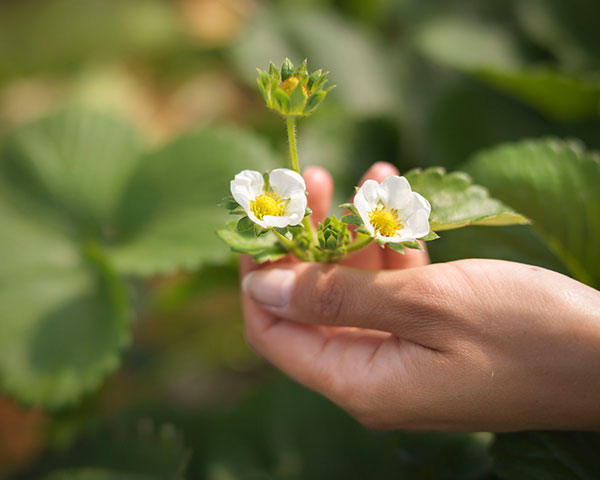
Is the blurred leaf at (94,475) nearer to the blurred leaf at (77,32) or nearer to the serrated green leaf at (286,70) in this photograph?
the serrated green leaf at (286,70)

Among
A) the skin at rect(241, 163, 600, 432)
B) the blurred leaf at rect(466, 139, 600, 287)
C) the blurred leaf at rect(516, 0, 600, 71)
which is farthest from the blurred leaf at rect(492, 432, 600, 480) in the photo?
the blurred leaf at rect(516, 0, 600, 71)

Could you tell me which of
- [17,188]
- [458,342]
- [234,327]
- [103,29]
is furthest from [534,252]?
[103,29]

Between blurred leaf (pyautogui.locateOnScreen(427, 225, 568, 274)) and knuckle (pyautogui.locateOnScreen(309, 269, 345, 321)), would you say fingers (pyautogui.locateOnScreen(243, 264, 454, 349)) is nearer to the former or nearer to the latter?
knuckle (pyautogui.locateOnScreen(309, 269, 345, 321))

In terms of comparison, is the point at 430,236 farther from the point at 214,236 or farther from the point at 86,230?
the point at 86,230

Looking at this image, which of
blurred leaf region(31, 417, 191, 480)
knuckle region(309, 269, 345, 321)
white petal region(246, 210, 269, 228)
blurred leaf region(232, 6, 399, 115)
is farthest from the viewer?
blurred leaf region(232, 6, 399, 115)

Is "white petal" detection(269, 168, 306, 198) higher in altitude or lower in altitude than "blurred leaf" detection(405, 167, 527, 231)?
higher

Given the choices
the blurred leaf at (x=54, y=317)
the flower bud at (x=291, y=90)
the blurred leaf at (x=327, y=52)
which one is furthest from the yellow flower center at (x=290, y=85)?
the blurred leaf at (x=327, y=52)
